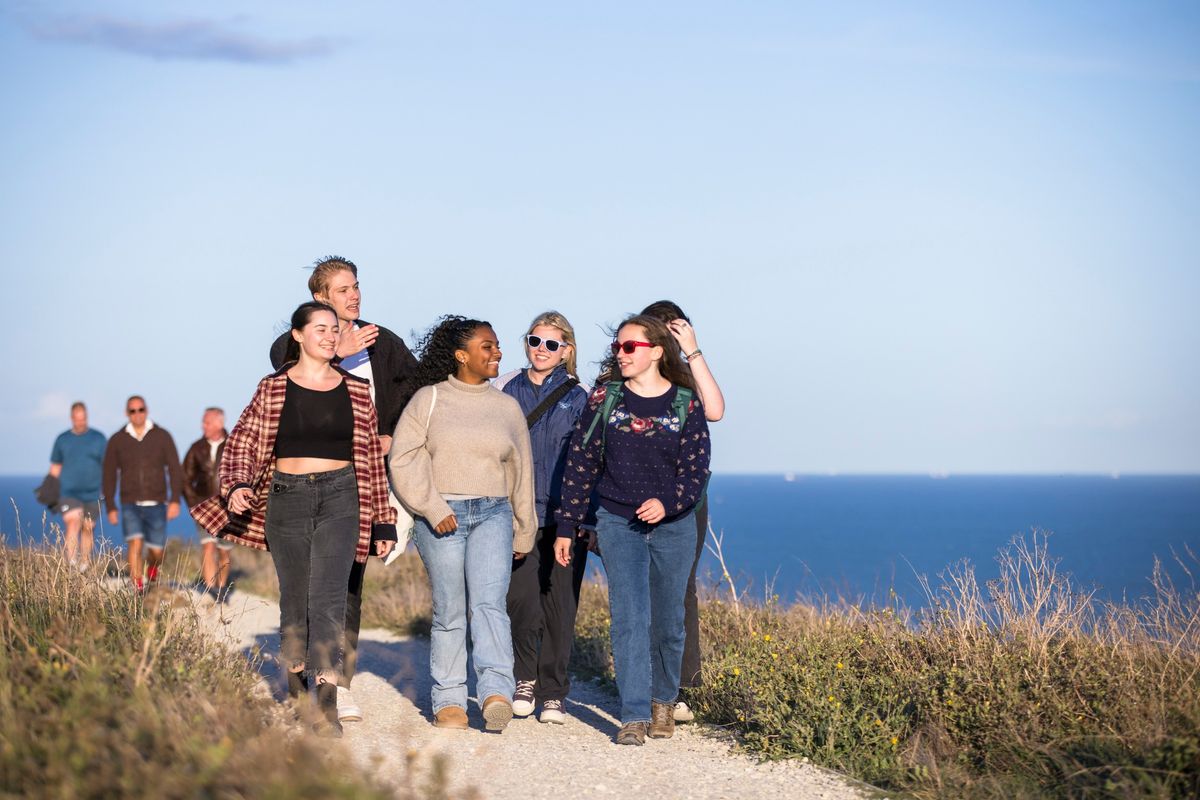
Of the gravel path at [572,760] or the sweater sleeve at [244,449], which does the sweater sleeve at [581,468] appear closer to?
the gravel path at [572,760]

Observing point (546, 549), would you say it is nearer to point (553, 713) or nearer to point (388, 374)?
point (553, 713)

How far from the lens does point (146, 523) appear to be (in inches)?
600

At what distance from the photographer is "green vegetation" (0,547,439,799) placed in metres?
3.96

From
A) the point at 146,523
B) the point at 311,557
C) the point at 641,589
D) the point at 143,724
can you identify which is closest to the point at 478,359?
the point at 311,557

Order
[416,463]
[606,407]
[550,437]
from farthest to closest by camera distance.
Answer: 1. [550,437]
2. [416,463]
3. [606,407]

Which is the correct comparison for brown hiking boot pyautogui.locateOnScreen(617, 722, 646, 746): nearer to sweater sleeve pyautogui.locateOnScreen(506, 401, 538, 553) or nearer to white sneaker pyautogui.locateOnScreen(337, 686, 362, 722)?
sweater sleeve pyautogui.locateOnScreen(506, 401, 538, 553)

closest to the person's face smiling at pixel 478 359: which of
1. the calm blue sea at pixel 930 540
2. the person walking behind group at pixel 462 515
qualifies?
the person walking behind group at pixel 462 515

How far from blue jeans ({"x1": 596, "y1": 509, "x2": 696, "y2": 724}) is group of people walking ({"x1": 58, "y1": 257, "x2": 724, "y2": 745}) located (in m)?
0.01

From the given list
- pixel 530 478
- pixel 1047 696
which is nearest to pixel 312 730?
pixel 530 478

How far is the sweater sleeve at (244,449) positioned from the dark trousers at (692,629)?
2618 mm

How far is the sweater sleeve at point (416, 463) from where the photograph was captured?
742 centimetres

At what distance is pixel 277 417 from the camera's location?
285 inches

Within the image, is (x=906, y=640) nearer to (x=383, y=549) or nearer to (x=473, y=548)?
(x=473, y=548)

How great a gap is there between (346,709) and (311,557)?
1.05m
